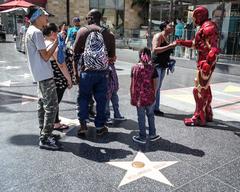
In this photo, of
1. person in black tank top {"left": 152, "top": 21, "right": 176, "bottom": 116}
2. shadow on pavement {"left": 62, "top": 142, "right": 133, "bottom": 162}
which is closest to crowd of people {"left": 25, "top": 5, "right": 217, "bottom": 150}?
shadow on pavement {"left": 62, "top": 142, "right": 133, "bottom": 162}

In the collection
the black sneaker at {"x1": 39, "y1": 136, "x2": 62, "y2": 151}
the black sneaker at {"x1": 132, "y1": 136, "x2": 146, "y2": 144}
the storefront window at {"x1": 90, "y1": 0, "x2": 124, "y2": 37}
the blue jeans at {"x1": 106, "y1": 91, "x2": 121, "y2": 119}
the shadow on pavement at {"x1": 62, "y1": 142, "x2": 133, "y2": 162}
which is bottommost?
the shadow on pavement at {"x1": 62, "y1": 142, "x2": 133, "y2": 162}

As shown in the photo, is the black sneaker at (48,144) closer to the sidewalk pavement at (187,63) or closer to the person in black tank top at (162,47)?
the person in black tank top at (162,47)

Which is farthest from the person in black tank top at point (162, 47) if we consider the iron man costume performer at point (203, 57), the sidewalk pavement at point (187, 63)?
the sidewalk pavement at point (187, 63)

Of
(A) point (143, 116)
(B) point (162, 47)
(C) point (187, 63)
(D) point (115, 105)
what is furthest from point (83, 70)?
(C) point (187, 63)

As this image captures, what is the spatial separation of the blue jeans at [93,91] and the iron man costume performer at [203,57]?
5.33 ft

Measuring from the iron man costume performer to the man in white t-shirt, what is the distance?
2403mm

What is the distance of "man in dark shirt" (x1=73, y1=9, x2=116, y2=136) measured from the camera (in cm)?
412

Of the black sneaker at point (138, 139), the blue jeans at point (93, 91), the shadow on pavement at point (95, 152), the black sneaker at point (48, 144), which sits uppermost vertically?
the blue jeans at point (93, 91)

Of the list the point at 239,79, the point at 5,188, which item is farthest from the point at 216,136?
the point at 239,79

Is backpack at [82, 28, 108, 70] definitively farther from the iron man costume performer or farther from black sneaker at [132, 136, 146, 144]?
the iron man costume performer

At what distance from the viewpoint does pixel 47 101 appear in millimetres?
3820

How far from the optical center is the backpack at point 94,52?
4.03 m

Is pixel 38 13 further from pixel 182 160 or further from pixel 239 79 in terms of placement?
pixel 239 79

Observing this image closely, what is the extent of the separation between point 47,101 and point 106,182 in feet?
4.43
